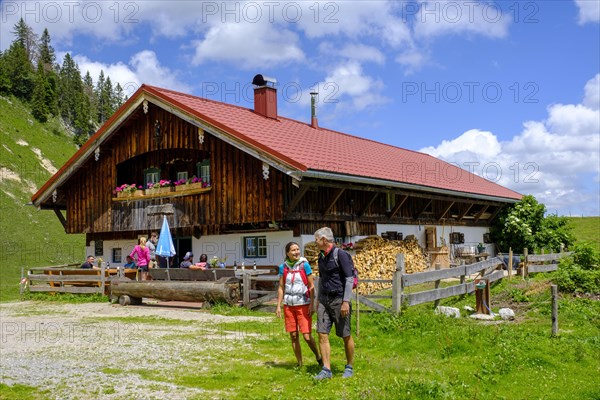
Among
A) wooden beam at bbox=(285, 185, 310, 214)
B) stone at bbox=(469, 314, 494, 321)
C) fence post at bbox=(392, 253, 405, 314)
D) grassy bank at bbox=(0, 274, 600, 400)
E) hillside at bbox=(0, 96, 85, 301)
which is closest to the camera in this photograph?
grassy bank at bbox=(0, 274, 600, 400)

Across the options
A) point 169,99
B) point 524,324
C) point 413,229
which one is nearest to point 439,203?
point 413,229

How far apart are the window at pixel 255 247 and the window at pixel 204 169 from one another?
2574 mm

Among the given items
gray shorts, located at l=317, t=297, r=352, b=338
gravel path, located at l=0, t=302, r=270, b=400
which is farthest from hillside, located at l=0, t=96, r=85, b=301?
gray shorts, located at l=317, t=297, r=352, b=338

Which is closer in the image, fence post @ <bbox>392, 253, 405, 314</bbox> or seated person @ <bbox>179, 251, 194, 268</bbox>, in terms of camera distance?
fence post @ <bbox>392, 253, 405, 314</bbox>

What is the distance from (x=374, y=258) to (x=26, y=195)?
50.1 metres

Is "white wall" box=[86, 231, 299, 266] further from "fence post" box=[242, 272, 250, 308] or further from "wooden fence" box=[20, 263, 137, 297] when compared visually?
"fence post" box=[242, 272, 250, 308]

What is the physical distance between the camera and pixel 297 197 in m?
17.2

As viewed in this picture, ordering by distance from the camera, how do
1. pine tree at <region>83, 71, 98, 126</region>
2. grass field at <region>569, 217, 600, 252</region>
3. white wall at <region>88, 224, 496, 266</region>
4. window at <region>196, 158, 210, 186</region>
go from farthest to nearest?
pine tree at <region>83, 71, 98, 126</region>
grass field at <region>569, 217, 600, 252</region>
window at <region>196, 158, 210, 186</region>
white wall at <region>88, 224, 496, 266</region>

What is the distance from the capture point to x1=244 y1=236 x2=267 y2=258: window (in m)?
19.5

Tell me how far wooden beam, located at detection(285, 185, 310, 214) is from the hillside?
12.7 meters

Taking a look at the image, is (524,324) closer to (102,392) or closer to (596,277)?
(596,277)

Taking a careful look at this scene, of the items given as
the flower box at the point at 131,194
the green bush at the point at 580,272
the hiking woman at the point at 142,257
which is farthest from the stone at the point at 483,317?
the flower box at the point at 131,194

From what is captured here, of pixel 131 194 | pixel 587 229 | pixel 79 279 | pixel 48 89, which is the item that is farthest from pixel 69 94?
pixel 79 279

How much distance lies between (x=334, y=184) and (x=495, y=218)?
48.9 feet
